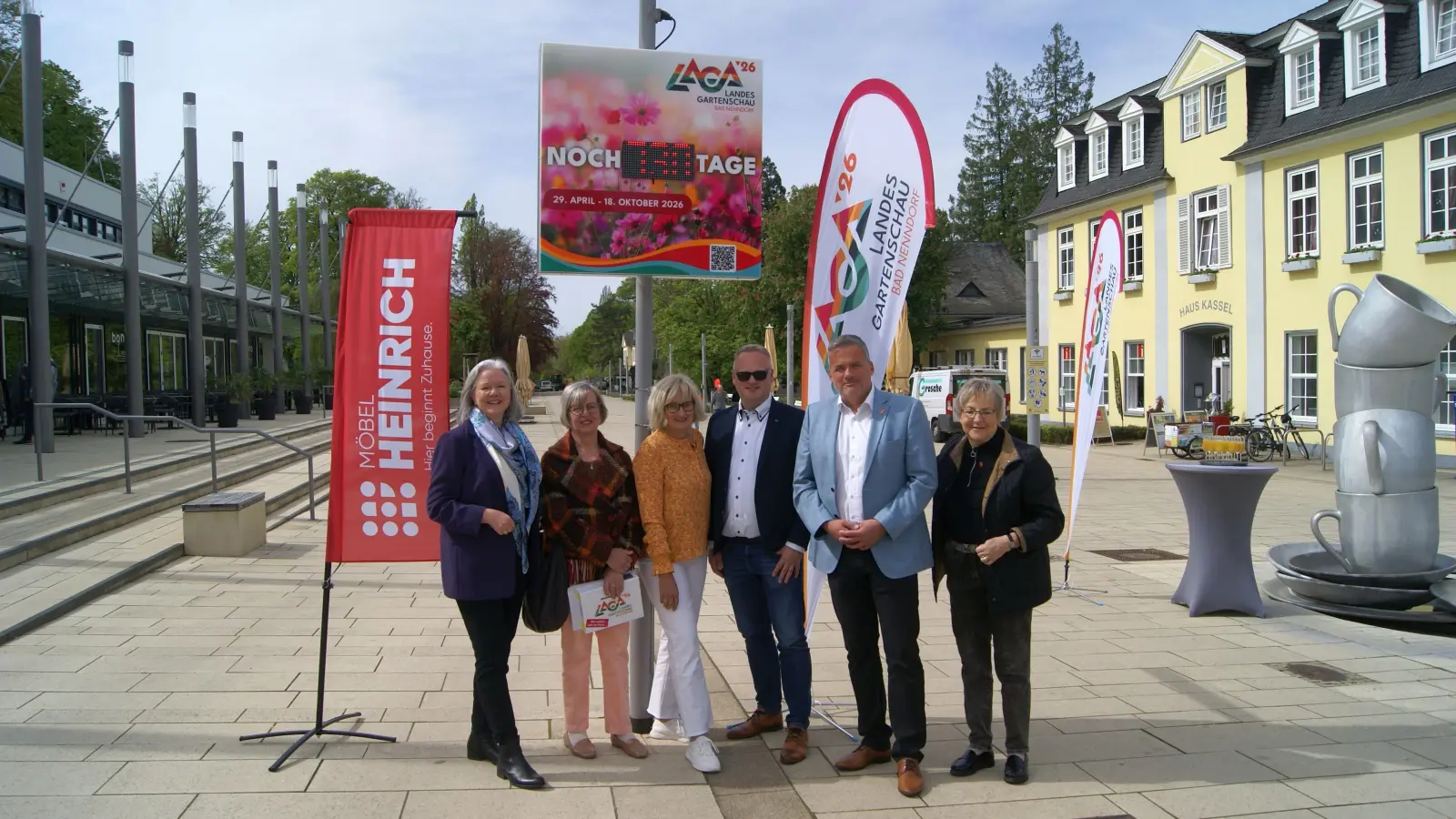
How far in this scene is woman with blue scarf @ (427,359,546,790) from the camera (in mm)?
4195

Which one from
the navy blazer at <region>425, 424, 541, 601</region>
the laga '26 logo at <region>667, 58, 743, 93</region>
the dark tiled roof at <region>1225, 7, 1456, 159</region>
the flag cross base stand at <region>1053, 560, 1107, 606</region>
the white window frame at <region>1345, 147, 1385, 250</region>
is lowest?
the flag cross base stand at <region>1053, 560, 1107, 606</region>

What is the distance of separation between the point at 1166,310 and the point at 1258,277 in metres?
3.67

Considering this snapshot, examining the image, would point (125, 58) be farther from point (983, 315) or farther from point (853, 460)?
point (983, 315)

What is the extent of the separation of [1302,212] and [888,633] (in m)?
23.3

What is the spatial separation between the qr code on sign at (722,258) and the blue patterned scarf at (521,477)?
1.32 metres

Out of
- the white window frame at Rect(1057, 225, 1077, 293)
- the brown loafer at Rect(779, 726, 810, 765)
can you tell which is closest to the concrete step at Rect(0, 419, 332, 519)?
the brown loafer at Rect(779, 726, 810, 765)

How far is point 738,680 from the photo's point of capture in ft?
19.2

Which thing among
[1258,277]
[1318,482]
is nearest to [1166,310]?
[1258,277]

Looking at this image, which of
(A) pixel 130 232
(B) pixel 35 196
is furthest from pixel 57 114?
(B) pixel 35 196

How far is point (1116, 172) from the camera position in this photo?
3064cm

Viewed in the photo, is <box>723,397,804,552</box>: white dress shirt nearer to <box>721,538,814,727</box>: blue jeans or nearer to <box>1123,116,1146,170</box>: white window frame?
<box>721,538,814,727</box>: blue jeans

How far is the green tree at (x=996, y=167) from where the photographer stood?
2308 inches

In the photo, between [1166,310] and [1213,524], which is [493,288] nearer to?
[1166,310]

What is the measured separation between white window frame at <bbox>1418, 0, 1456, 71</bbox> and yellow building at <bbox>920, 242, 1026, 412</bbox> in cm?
1650
